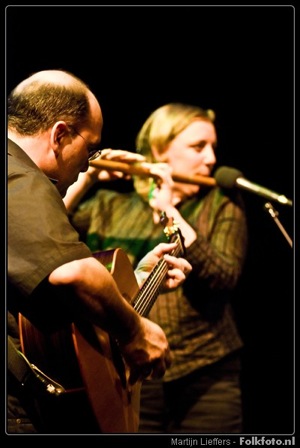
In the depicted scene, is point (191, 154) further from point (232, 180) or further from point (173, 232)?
point (173, 232)

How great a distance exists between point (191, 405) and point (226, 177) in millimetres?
1029

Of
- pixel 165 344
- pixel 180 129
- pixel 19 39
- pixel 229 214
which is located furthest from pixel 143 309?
pixel 19 39

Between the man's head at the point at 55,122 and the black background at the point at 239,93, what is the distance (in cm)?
151

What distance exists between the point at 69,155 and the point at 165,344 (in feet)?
1.95

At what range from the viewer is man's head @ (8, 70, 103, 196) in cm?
174

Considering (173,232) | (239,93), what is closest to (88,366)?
(173,232)

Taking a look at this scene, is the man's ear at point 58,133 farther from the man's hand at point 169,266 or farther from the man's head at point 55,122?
the man's hand at point 169,266

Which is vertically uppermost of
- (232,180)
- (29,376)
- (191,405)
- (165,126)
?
(165,126)

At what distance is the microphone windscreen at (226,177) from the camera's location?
2922mm

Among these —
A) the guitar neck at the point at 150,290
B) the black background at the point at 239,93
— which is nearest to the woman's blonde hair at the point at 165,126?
the black background at the point at 239,93

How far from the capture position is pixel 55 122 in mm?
1742

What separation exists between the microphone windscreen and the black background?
652mm

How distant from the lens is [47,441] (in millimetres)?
1743

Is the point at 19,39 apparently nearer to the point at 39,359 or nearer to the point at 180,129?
the point at 180,129
